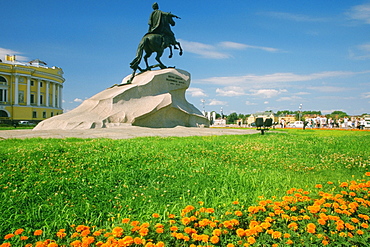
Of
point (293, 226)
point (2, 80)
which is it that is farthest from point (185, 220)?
point (2, 80)

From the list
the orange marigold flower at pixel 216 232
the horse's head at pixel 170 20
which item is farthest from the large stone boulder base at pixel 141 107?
the orange marigold flower at pixel 216 232

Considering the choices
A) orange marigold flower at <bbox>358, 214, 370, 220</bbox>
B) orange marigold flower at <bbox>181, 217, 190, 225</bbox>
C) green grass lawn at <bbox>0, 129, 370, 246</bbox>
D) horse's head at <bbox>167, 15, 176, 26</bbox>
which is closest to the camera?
orange marigold flower at <bbox>181, 217, 190, 225</bbox>

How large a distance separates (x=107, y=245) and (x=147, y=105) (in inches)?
518

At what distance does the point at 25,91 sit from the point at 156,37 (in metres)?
43.0

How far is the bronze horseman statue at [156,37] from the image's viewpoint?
16.4 metres

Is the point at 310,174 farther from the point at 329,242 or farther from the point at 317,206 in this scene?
the point at 329,242

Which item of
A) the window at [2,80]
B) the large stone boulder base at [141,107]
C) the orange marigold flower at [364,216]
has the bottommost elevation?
the orange marigold flower at [364,216]

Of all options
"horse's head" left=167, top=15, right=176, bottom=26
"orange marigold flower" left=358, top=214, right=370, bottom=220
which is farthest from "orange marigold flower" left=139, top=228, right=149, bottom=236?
"horse's head" left=167, top=15, right=176, bottom=26

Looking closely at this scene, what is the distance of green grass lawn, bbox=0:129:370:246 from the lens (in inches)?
122

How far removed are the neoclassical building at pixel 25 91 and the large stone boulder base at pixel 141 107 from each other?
36.0 metres

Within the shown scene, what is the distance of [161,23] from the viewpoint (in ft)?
54.1

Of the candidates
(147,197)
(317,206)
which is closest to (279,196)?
(317,206)

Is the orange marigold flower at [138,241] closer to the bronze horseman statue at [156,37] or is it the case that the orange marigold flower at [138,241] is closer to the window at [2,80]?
the bronze horseman statue at [156,37]

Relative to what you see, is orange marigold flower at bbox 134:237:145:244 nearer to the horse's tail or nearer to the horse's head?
the horse's tail
